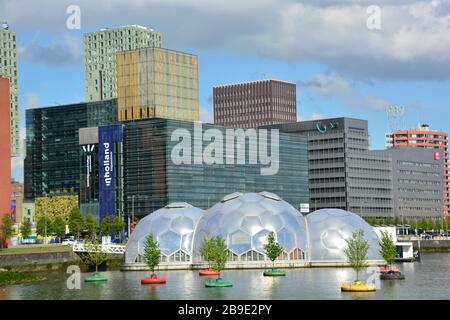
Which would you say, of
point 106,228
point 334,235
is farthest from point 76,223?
point 334,235

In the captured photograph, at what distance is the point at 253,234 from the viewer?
117 m

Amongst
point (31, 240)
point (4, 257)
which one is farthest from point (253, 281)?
point (31, 240)

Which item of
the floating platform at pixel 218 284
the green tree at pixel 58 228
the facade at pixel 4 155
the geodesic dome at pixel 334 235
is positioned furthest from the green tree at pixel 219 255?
the green tree at pixel 58 228

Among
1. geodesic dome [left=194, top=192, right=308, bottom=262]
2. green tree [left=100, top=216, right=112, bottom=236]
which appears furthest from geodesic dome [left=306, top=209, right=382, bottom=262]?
green tree [left=100, top=216, right=112, bottom=236]

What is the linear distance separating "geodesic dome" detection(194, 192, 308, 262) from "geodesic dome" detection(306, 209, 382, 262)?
137 cm

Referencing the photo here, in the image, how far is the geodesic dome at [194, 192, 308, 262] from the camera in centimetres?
11731

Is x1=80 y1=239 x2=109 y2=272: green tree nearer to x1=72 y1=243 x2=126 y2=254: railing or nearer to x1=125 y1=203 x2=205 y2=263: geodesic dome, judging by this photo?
x1=72 y1=243 x2=126 y2=254: railing

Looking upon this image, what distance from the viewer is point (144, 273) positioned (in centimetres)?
11288

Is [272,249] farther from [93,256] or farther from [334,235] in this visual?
[93,256]

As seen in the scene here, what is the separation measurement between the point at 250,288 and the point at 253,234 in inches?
1379
